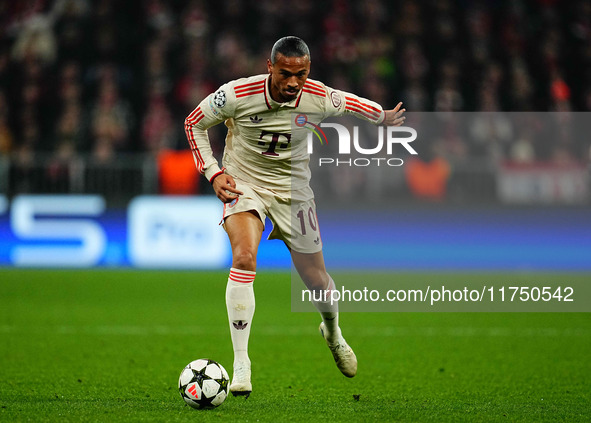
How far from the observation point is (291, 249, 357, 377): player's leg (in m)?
5.97

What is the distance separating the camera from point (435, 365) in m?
7.09

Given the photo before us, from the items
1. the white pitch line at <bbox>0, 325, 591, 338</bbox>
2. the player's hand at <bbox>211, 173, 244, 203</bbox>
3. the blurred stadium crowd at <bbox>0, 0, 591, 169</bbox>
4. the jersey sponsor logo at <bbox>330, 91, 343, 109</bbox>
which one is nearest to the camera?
the player's hand at <bbox>211, 173, 244, 203</bbox>

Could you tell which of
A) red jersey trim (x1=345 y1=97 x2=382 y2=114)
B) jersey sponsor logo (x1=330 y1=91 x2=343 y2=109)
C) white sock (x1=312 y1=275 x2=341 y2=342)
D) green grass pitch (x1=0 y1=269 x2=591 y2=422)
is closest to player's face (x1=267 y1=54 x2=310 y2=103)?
jersey sponsor logo (x1=330 y1=91 x2=343 y2=109)

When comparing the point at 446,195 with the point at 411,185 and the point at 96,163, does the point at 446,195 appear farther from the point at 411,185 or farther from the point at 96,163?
the point at 96,163

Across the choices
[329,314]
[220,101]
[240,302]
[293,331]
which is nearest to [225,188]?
[220,101]

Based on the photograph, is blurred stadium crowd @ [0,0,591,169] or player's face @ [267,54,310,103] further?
blurred stadium crowd @ [0,0,591,169]

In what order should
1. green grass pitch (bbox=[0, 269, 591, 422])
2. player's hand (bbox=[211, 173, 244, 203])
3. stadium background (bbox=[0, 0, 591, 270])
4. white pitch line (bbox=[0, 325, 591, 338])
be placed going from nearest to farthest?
1. green grass pitch (bbox=[0, 269, 591, 422])
2. player's hand (bbox=[211, 173, 244, 203])
3. white pitch line (bbox=[0, 325, 591, 338])
4. stadium background (bbox=[0, 0, 591, 270])

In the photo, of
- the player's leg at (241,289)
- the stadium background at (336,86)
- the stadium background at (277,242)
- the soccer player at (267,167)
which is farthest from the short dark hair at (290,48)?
the stadium background at (336,86)

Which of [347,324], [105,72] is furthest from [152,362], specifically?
[105,72]

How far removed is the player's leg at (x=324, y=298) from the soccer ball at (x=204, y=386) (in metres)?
1.04

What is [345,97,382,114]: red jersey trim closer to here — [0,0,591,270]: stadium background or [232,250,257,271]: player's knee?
[232,250,257,271]: player's knee

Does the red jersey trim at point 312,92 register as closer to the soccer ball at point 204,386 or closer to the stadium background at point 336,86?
the soccer ball at point 204,386

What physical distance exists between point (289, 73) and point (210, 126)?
2.03 ft

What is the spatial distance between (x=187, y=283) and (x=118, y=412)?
7234 millimetres
